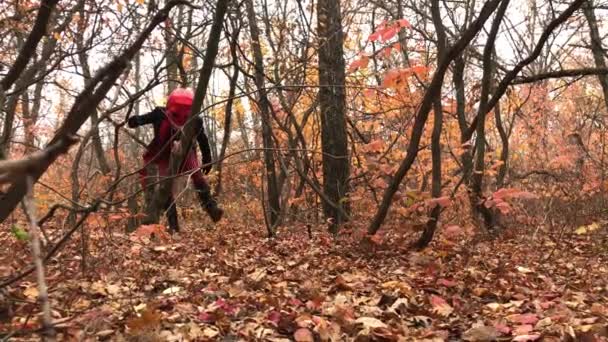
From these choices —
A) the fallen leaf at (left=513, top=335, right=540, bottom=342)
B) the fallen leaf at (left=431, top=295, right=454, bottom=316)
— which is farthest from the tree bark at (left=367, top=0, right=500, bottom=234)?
the fallen leaf at (left=513, top=335, right=540, bottom=342)

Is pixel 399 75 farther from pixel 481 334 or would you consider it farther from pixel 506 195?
pixel 481 334

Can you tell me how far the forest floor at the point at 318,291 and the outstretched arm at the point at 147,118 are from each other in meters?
1.05

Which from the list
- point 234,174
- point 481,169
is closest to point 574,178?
point 481,169

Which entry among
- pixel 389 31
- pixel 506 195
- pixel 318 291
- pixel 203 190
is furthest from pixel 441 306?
pixel 203 190

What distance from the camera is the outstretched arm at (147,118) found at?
5191 mm

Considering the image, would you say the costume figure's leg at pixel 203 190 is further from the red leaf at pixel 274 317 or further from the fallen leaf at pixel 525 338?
the fallen leaf at pixel 525 338

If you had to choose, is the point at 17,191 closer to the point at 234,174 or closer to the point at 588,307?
the point at 588,307

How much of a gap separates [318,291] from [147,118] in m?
2.77

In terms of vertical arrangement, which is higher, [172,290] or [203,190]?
[203,190]

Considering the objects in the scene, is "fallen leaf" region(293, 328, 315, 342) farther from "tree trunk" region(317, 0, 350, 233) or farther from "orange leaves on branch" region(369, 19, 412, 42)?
"tree trunk" region(317, 0, 350, 233)

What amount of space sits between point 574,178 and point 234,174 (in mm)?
8784

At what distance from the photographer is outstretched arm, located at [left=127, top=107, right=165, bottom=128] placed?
5.19 m

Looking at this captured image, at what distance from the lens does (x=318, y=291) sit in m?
3.40

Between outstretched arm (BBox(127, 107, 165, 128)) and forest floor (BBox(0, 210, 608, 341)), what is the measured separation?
105 centimetres
